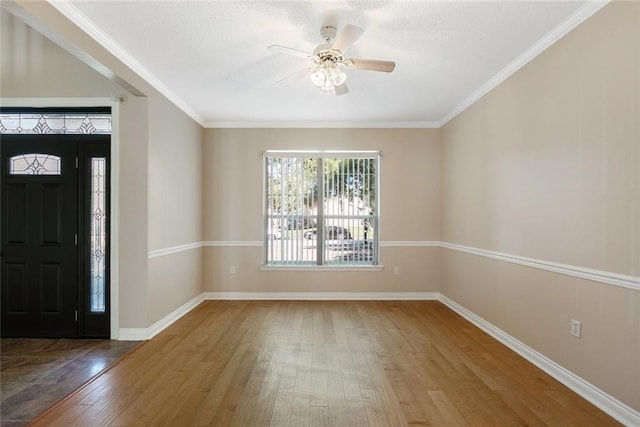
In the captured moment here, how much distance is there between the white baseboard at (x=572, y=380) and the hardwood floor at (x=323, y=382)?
6cm

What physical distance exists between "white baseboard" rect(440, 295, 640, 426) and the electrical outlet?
0.30 metres

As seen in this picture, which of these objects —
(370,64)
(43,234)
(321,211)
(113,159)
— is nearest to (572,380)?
(370,64)

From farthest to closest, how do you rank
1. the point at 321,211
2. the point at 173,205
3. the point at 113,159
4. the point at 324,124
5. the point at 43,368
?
1. the point at 321,211
2. the point at 324,124
3. the point at 173,205
4. the point at 113,159
5. the point at 43,368

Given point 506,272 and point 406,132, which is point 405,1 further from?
point 406,132

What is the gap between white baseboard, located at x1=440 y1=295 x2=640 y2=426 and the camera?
7.22ft

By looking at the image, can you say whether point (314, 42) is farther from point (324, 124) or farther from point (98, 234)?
point (98, 234)

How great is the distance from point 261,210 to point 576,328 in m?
4.11

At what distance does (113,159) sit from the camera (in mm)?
3705

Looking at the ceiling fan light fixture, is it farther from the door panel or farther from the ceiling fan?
the door panel

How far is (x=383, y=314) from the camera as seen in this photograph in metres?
4.69

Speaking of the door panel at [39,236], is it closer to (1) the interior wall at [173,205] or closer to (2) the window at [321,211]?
(1) the interior wall at [173,205]

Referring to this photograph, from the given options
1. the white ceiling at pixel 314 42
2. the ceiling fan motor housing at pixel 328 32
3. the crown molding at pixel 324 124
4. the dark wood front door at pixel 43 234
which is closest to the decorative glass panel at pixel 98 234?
the dark wood front door at pixel 43 234

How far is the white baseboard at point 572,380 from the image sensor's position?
7.22 feet

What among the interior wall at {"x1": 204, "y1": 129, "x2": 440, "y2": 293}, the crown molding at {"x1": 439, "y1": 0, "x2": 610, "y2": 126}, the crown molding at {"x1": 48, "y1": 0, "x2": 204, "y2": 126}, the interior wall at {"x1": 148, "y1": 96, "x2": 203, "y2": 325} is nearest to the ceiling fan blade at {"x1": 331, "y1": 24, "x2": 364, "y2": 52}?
the crown molding at {"x1": 439, "y1": 0, "x2": 610, "y2": 126}
